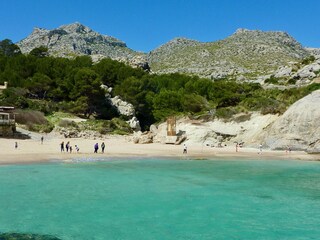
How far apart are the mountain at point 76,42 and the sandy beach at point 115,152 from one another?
325ft

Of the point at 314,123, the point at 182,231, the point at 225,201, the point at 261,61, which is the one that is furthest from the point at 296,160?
the point at 261,61

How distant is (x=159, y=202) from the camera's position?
17234mm

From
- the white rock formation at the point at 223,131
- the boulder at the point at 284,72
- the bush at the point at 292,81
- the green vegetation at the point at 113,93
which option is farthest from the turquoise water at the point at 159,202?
the boulder at the point at 284,72

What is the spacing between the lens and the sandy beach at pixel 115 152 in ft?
103

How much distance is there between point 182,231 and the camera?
1305cm

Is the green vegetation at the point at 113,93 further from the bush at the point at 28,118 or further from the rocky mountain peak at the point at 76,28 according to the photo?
the rocky mountain peak at the point at 76,28

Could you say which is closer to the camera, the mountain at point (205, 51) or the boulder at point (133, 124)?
the boulder at point (133, 124)

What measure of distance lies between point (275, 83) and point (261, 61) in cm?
5116

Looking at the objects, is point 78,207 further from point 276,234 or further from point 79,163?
point 79,163

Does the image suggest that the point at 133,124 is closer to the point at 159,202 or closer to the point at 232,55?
the point at 159,202

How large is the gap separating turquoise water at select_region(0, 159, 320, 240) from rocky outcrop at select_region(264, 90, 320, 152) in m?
11.5

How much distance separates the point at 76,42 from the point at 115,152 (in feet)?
416

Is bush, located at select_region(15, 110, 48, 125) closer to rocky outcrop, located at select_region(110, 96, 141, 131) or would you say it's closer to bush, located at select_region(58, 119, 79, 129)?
bush, located at select_region(58, 119, 79, 129)

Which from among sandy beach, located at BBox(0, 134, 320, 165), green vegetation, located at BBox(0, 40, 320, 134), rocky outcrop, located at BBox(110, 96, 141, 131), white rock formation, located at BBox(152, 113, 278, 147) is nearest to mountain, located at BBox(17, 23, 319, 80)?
green vegetation, located at BBox(0, 40, 320, 134)
